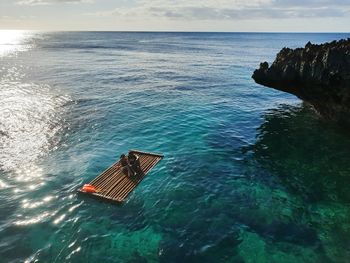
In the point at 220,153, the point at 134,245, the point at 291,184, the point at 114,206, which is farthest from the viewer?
the point at 220,153

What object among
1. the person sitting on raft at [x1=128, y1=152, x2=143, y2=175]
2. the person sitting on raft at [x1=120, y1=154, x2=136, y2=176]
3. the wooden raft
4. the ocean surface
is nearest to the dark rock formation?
the ocean surface

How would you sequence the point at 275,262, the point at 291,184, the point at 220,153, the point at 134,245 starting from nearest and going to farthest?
the point at 275,262, the point at 134,245, the point at 291,184, the point at 220,153

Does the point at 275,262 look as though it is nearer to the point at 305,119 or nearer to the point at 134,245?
the point at 134,245

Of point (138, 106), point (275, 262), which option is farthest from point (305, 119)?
point (275, 262)

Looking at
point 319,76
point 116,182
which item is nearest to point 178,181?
point 116,182

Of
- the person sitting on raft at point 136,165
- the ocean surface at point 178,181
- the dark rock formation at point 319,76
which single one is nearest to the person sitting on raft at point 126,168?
the person sitting on raft at point 136,165

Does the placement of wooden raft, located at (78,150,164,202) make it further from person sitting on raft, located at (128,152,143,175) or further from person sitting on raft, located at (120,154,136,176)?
person sitting on raft, located at (128,152,143,175)
